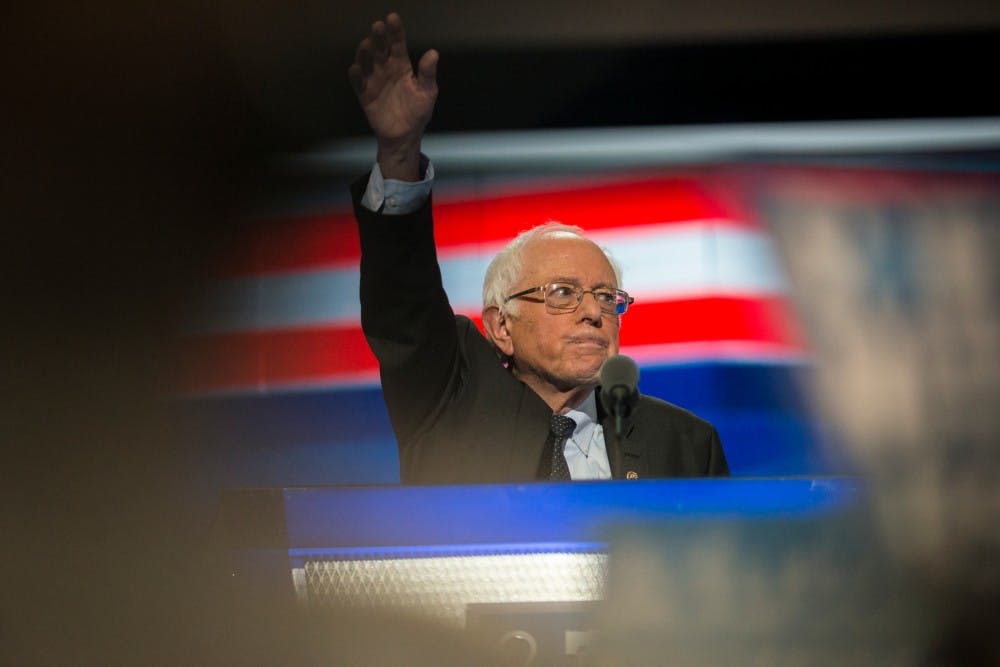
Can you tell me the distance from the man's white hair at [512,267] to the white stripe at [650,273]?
0.77m

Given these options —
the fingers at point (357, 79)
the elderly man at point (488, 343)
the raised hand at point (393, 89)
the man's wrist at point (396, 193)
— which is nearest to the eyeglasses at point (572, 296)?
the elderly man at point (488, 343)

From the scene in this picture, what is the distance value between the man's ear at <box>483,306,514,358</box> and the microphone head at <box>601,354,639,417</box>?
2.84 ft

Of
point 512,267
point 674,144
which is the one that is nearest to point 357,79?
point 512,267

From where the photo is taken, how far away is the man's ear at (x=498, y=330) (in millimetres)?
2035

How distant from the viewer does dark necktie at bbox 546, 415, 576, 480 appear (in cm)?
174

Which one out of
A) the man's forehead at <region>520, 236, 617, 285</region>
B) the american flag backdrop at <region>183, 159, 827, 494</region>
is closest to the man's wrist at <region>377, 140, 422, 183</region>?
the man's forehead at <region>520, 236, 617, 285</region>

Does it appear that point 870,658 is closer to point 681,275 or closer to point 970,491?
point 970,491

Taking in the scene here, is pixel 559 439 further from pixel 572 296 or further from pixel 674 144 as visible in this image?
pixel 674 144

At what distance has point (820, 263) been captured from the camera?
275 centimetres

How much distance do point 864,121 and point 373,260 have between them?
1.63m

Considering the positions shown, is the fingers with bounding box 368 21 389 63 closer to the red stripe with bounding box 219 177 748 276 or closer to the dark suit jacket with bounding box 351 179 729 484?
the dark suit jacket with bounding box 351 179 729 484

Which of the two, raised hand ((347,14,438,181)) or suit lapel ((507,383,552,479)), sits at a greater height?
raised hand ((347,14,438,181))

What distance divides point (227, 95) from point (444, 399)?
3.18ft

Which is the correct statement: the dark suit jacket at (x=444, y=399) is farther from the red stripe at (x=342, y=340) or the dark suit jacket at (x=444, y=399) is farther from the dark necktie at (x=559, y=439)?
the red stripe at (x=342, y=340)
